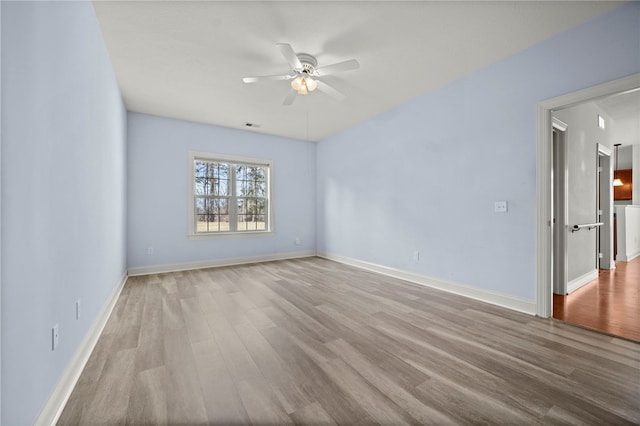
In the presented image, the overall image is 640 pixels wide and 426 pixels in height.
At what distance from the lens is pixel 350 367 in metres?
1.80

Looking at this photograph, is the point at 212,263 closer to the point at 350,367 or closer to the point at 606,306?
the point at 350,367

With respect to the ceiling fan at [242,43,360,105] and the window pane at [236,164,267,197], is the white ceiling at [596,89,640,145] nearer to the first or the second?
the ceiling fan at [242,43,360,105]

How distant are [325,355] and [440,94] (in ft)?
11.7

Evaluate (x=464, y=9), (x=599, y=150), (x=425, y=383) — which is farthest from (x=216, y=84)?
→ (x=599, y=150)

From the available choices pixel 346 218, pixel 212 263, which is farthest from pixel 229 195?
pixel 346 218

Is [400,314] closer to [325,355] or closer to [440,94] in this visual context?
[325,355]

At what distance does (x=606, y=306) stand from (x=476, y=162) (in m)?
2.10

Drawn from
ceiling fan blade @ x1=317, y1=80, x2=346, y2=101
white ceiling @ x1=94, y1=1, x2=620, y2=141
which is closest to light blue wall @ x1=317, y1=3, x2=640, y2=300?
white ceiling @ x1=94, y1=1, x2=620, y2=141

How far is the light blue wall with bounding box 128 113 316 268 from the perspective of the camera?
4516 mm

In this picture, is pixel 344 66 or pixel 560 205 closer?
pixel 344 66

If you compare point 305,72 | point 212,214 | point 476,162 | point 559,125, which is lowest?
point 212,214

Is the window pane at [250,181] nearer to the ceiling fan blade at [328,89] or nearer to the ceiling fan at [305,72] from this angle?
the ceiling fan at [305,72]

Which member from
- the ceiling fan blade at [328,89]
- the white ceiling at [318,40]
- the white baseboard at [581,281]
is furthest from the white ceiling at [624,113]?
the ceiling fan blade at [328,89]

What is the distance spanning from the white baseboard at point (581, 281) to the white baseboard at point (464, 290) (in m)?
1.24
